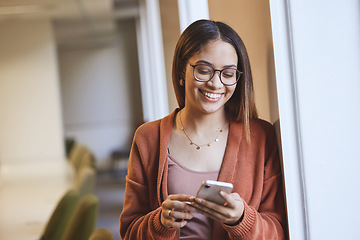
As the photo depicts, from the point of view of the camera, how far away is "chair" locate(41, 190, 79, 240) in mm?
2393

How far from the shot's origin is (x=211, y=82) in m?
0.86

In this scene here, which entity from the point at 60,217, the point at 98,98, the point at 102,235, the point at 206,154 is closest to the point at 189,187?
the point at 206,154

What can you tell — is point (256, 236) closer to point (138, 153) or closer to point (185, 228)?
point (185, 228)

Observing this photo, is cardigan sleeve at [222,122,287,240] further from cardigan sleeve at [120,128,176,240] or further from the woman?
cardigan sleeve at [120,128,176,240]

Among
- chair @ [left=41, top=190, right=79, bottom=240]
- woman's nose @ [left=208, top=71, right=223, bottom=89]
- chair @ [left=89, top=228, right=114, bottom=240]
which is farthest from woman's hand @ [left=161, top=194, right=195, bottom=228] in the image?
chair @ [left=41, top=190, right=79, bottom=240]

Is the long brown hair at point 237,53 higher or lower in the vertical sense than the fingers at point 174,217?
higher

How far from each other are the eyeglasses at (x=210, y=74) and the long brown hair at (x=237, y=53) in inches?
1.2

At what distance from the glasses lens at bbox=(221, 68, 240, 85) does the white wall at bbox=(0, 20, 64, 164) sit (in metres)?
5.00

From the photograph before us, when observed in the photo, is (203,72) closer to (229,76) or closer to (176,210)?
(229,76)

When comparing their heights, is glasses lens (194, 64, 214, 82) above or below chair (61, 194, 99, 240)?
above

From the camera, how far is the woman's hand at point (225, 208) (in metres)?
0.80

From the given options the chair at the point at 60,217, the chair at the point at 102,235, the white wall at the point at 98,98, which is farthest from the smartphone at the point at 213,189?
the white wall at the point at 98,98

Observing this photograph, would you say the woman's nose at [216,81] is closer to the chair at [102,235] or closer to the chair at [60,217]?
the chair at [102,235]

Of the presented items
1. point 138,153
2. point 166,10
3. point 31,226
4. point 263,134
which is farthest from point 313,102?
point 31,226
